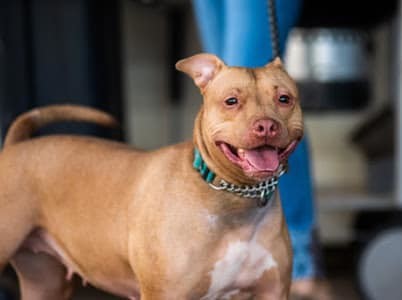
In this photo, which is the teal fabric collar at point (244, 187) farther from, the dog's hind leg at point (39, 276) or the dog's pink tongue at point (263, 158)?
the dog's hind leg at point (39, 276)

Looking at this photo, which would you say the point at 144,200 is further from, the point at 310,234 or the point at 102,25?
the point at 102,25

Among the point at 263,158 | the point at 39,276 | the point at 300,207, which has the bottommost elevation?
the point at 39,276

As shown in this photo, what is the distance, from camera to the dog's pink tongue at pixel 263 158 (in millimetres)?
1244

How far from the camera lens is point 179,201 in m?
1.39

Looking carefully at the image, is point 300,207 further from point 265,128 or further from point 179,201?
point 265,128

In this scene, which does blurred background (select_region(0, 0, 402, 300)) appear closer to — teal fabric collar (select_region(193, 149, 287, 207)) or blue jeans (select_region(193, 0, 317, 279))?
blue jeans (select_region(193, 0, 317, 279))

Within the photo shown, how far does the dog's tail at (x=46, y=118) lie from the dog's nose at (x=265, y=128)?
0.57 metres

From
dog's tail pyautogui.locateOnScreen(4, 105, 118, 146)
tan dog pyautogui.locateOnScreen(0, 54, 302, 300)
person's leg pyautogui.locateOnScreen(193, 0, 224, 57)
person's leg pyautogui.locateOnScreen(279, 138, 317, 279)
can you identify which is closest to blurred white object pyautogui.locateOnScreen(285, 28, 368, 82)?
person's leg pyautogui.locateOnScreen(193, 0, 224, 57)

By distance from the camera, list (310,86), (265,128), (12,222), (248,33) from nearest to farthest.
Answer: (265,128) < (12,222) < (248,33) < (310,86)

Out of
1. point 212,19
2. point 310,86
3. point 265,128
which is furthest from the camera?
point 310,86

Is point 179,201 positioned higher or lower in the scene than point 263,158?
lower

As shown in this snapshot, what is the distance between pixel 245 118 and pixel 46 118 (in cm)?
62

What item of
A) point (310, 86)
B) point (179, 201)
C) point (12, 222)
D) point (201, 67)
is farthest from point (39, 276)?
point (310, 86)

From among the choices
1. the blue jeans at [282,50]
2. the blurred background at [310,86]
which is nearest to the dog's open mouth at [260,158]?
the blue jeans at [282,50]
